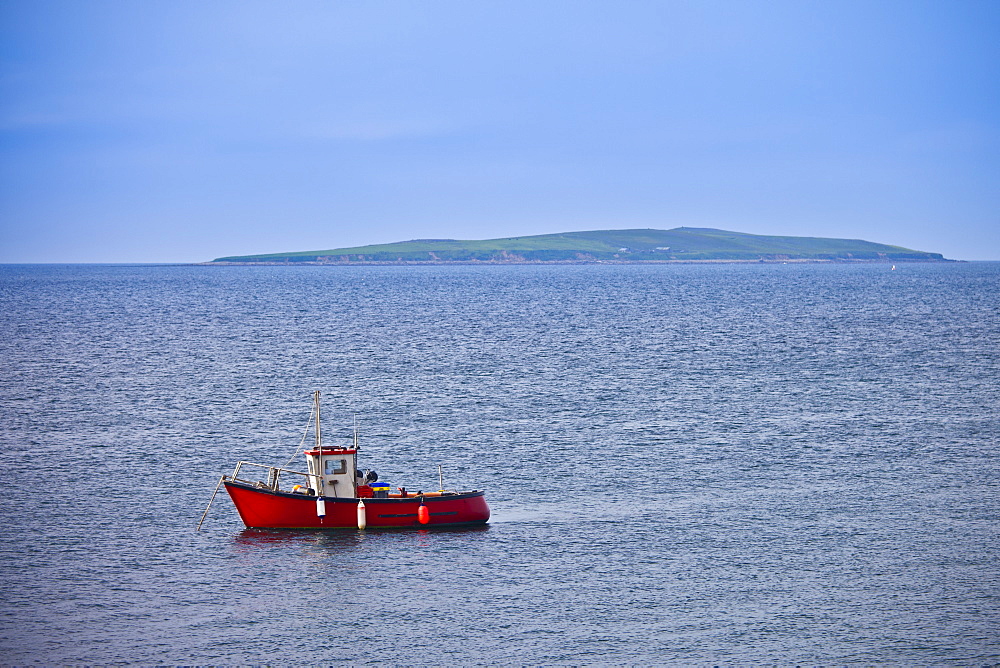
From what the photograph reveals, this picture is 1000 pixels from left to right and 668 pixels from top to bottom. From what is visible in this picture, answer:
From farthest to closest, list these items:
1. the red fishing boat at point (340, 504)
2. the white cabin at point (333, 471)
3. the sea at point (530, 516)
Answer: the white cabin at point (333, 471), the red fishing boat at point (340, 504), the sea at point (530, 516)

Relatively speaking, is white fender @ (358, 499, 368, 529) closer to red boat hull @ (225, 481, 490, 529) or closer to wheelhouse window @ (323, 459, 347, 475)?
red boat hull @ (225, 481, 490, 529)

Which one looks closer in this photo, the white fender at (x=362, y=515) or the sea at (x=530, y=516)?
the sea at (x=530, y=516)

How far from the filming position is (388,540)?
46344 millimetres

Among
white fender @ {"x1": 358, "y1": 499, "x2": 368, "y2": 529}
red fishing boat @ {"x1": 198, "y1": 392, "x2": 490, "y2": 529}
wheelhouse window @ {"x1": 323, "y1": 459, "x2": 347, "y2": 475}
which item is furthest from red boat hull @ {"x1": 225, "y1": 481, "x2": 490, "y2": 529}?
wheelhouse window @ {"x1": 323, "y1": 459, "x2": 347, "y2": 475}

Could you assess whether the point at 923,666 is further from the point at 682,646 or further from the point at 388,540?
the point at 388,540

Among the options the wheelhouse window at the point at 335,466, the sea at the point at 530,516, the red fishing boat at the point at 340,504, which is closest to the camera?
the sea at the point at 530,516

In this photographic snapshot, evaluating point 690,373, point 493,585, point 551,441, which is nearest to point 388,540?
point 493,585

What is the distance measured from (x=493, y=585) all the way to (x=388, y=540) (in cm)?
752

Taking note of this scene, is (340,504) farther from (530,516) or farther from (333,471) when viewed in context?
(530,516)

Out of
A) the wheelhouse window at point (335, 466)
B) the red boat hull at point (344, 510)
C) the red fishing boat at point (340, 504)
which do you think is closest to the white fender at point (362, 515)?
the red fishing boat at point (340, 504)

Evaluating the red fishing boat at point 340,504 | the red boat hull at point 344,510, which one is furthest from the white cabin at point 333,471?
the red boat hull at point 344,510

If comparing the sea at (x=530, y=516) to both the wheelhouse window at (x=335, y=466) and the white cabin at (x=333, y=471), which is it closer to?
the white cabin at (x=333, y=471)

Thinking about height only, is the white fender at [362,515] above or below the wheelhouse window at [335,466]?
below

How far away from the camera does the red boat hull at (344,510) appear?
4706cm
